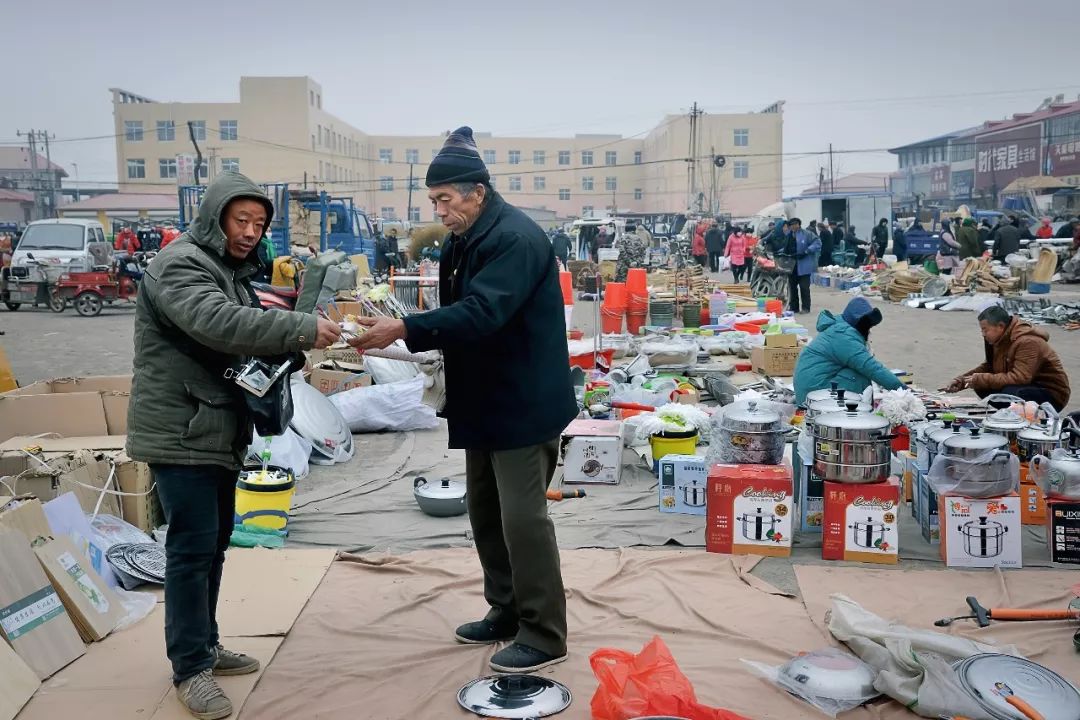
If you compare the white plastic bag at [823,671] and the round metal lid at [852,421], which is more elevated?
the round metal lid at [852,421]

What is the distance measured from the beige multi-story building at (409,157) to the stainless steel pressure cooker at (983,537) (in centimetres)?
5090

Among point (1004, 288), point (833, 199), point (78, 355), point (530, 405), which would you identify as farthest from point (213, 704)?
point (833, 199)

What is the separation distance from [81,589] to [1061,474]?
452 centimetres

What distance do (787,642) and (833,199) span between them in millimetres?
34012

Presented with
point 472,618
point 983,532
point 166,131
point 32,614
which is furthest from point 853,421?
point 166,131

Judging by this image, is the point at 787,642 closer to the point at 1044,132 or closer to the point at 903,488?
the point at 903,488

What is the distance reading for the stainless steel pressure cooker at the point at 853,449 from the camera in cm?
488

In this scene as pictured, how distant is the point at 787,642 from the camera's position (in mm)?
3951

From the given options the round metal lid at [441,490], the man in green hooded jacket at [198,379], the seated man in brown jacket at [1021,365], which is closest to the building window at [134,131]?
the round metal lid at [441,490]

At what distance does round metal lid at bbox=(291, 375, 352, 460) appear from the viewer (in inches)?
288

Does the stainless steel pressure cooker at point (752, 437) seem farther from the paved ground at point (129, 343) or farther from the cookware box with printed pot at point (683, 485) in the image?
the paved ground at point (129, 343)

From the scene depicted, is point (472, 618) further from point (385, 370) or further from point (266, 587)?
point (385, 370)

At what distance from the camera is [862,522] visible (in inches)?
196

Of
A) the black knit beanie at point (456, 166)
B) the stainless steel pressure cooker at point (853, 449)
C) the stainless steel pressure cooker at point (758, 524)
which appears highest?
the black knit beanie at point (456, 166)
